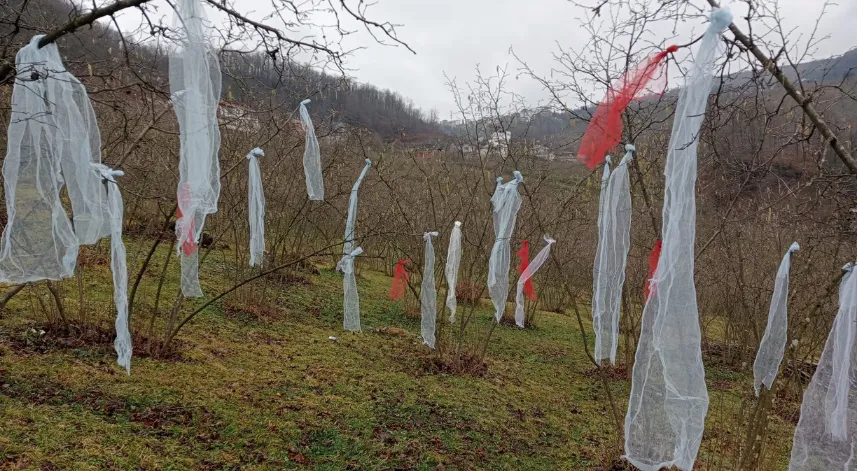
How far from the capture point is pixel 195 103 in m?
2.26

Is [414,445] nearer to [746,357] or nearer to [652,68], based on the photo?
[652,68]

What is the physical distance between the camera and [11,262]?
2.18m

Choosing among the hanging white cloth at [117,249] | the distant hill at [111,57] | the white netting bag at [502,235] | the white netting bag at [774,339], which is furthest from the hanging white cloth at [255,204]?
the white netting bag at [774,339]

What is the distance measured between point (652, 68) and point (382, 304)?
631 cm

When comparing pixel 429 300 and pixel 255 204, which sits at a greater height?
pixel 255 204

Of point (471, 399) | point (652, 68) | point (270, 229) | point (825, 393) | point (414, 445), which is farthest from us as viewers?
point (270, 229)

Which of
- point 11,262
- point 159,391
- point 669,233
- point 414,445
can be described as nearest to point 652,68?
point 669,233

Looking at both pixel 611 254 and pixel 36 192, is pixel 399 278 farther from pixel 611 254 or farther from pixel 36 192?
pixel 36 192

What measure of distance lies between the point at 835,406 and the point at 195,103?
2.89 meters

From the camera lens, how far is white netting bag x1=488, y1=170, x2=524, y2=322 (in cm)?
432

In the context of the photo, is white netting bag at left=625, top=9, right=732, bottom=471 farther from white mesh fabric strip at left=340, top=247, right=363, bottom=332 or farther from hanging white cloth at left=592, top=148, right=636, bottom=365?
white mesh fabric strip at left=340, top=247, right=363, bottom=332

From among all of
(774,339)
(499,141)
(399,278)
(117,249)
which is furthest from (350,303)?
(774,339)

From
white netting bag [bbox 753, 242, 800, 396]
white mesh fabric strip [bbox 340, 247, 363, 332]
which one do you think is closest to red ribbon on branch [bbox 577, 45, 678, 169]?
white netting bag [bbox 753, 242, 800, 396]

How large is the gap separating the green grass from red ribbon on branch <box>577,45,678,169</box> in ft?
6.38
